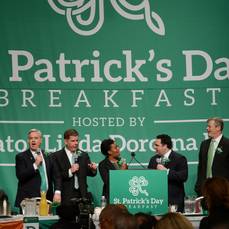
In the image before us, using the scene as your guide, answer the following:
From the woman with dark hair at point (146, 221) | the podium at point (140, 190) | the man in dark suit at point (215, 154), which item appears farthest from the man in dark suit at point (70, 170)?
the woman with dark hair at point (146, 221)

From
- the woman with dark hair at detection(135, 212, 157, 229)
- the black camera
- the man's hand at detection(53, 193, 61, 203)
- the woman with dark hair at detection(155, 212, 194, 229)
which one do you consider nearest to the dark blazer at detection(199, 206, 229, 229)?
the woman with dark hair at detection(135, 212, 157, 229)

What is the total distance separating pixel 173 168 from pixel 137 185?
1.38 meters

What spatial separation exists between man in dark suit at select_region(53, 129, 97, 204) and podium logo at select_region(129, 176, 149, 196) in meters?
1.57

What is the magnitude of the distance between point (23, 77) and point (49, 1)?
42.3 inches

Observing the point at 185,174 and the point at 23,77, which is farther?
the point at 23,77

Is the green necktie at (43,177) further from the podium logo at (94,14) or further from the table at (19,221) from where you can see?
the podium logo at (94,14)

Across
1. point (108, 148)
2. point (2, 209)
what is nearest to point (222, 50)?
point (108, 148)

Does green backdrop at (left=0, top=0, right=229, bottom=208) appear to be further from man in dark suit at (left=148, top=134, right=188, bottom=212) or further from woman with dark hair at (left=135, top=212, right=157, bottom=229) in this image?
woman with dark hair at (left=135, top=212, right=157, bottom=229)

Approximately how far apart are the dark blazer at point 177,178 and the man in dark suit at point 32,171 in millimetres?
1385

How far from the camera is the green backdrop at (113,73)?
33.7ft

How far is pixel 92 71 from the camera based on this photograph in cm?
1043

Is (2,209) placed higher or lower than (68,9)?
lower

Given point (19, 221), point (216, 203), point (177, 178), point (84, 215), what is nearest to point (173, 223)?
point (216, 203)

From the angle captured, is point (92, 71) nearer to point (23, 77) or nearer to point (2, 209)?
point (23, 77)
